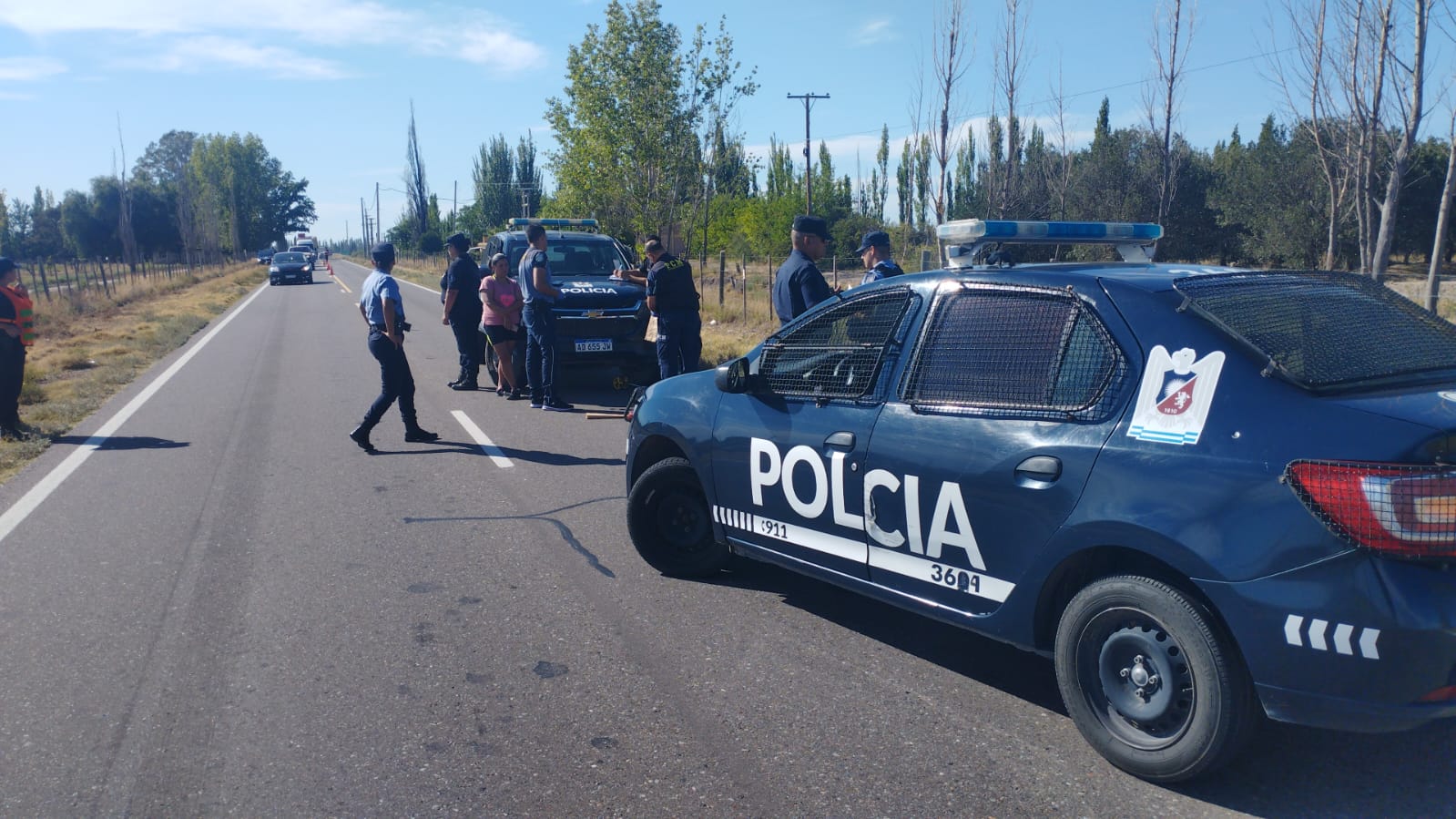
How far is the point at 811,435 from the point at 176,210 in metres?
100

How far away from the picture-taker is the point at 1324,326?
11.7 ft

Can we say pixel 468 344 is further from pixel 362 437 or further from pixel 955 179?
pixel 955 179

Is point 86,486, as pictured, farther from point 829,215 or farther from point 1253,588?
point 829,215

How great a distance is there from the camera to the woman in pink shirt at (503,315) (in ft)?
40.0

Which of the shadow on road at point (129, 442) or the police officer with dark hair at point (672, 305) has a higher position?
the police officer with dark hair at point (672, 305)

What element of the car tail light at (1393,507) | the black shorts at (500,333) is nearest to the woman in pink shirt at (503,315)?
the black shorts at (500,333)

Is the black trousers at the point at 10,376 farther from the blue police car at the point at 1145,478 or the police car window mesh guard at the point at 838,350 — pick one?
the blue police car at the point at 1145,478

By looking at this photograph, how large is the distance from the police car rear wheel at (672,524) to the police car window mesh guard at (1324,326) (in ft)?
9.22

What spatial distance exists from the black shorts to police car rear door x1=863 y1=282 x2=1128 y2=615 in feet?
28.6

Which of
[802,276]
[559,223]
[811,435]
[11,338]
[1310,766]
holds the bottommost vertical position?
[1310,766]

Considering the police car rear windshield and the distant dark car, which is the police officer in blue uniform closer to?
the police car rear windshield

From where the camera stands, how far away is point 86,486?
318 inches

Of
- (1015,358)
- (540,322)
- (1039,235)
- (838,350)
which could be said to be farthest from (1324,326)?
(540,322)

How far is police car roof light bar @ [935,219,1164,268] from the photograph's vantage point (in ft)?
14.9
